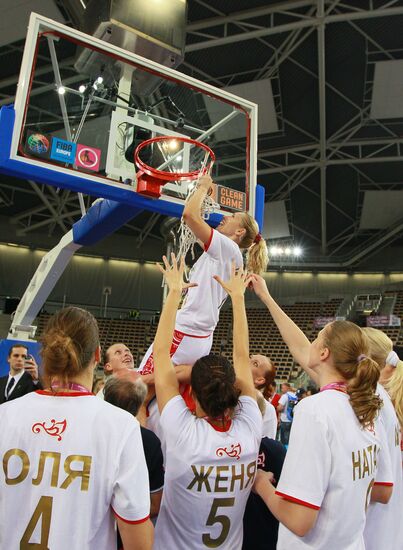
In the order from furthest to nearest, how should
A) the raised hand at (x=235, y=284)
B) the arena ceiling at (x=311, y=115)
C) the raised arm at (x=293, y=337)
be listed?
the arena ceiling at (x=311, y=115) → the raised arm at (x=293, y=337) → the raised hand at (x=235, y=284)

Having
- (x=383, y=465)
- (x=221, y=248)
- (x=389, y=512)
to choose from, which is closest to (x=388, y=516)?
(x=389, y=512)

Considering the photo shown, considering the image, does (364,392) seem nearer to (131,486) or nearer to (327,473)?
(327,473)

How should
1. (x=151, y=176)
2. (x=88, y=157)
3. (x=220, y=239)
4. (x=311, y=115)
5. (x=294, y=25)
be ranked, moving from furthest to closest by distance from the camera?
(x=311, y=115) → (x=294, y=25) → (x=88, y=157) → (x=151, y=176) → (x=220, y=239)

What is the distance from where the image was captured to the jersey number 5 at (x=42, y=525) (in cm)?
184

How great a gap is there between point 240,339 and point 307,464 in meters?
0.87

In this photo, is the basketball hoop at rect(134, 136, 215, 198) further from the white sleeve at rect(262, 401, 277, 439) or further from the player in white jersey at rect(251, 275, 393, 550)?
the player in white jersey at rect(251, 275, 393, 550)

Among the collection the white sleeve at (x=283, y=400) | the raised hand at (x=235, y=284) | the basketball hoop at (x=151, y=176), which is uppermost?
the basketball hoop at (x=151, y=176)

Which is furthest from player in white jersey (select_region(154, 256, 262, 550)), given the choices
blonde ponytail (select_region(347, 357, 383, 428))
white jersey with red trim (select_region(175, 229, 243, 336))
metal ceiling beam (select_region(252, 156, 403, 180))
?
metal ceiling beam (select_region(252, 156, 403, 180))

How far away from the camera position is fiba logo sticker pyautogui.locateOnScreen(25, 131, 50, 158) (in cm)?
505

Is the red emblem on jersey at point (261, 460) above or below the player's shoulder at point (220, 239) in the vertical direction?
below

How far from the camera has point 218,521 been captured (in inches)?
88.5

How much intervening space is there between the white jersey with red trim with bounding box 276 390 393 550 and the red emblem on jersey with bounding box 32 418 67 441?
0.94 meters

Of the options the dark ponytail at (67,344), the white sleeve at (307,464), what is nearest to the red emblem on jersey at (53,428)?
the dark ponytail at (67,344)

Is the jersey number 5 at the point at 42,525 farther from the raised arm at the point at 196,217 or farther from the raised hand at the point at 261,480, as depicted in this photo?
the raised arm at the point at 196,217
